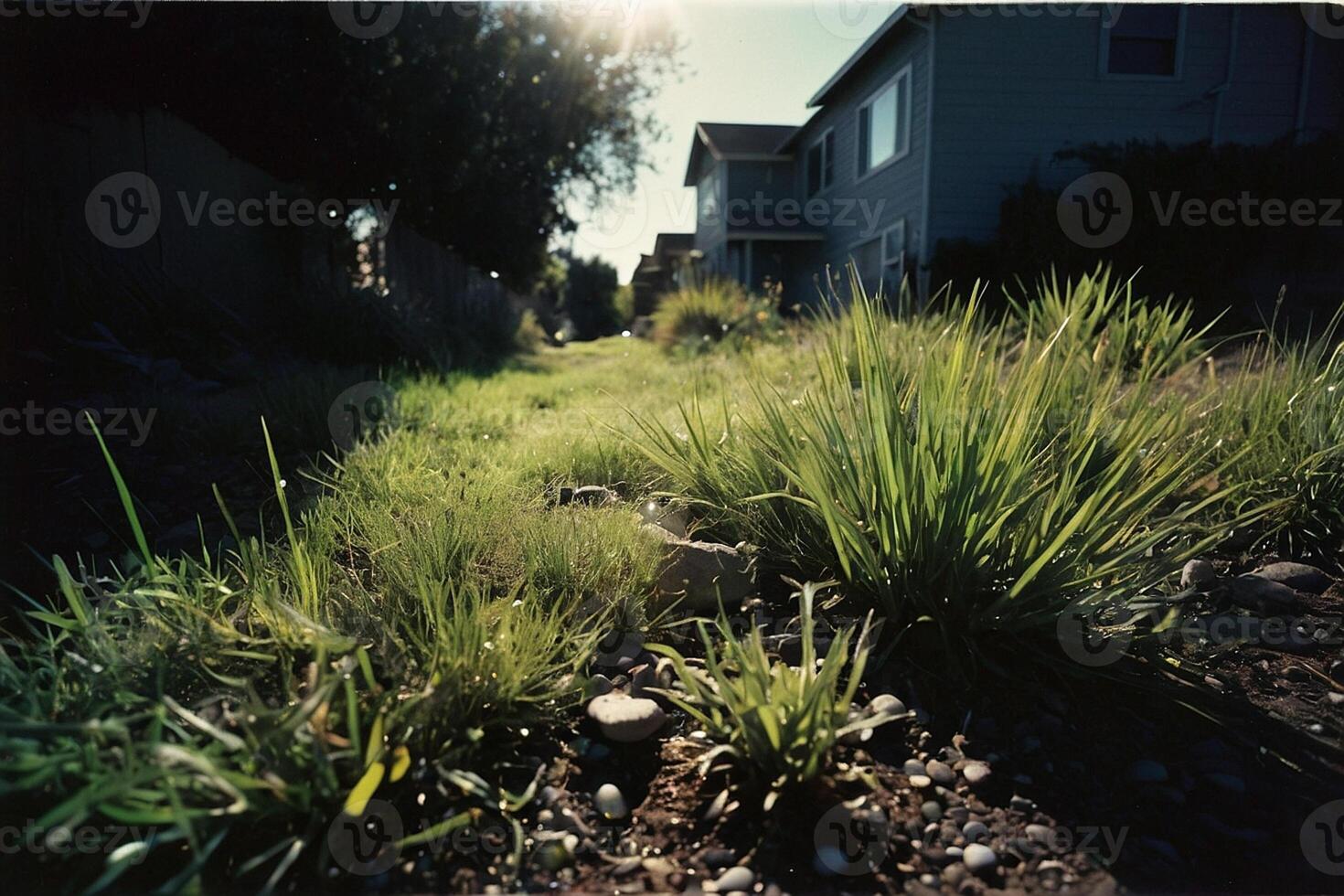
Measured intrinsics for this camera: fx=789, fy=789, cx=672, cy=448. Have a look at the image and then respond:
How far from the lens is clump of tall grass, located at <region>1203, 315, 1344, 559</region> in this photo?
2.72 metres

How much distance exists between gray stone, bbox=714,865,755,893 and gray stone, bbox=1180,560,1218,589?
1.93 metres

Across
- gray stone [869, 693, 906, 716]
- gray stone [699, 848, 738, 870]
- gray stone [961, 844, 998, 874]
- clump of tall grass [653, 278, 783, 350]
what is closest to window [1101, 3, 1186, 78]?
clump of tall grass [653, 278, 783, 350]

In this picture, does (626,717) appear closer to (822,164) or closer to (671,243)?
(822,164)

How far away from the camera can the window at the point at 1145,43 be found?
1055 cm

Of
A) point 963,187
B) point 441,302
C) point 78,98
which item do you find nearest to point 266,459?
point 78,98

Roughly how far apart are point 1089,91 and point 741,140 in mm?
11316

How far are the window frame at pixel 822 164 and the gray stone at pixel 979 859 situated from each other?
52.2 feet

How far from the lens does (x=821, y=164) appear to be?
16672 millimetres

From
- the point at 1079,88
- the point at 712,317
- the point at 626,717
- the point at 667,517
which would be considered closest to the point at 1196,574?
the point at 667,517

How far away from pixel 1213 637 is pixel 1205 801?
2.49 feet

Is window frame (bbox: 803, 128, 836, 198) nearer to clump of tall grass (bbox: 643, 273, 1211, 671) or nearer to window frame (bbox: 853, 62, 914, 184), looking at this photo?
window frame (bbox: 853, 62, 914, 184)

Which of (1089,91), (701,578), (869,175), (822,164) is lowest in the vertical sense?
(701,578)

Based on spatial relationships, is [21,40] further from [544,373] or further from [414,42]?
[544,373]

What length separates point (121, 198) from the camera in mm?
5996
